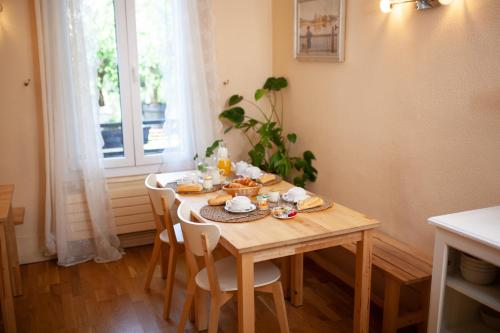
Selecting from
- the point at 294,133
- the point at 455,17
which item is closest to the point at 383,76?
the point at 455,17

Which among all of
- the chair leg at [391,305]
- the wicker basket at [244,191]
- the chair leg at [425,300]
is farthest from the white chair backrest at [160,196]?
the chair leg at [425,300]

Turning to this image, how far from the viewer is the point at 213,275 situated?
7.29 feet

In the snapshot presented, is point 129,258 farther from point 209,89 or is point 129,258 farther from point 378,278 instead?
point 378,278

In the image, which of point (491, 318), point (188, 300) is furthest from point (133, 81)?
point (491, 318)

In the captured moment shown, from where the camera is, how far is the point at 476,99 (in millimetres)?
2377

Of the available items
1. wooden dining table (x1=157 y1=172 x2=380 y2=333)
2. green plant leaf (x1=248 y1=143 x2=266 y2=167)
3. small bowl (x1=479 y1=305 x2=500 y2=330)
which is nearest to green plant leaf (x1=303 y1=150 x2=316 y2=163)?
green plant leaf (x1=248 y1=143 x2=266 y2=167)

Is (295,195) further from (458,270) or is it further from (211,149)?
(211,149)

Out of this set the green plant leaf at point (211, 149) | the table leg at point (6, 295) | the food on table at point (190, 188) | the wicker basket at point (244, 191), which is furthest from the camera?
the green plant leaf at point (211, 149)

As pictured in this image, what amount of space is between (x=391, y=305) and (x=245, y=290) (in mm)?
937

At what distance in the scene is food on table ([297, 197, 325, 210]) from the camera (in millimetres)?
2533

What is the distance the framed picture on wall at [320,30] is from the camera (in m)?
3.32

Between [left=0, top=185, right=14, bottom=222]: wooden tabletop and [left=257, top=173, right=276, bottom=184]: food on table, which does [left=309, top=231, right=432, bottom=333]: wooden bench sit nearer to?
[left=257, top=173, right=276, bottom=184]: food on table

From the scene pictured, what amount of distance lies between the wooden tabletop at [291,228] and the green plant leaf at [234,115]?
159 centimetres

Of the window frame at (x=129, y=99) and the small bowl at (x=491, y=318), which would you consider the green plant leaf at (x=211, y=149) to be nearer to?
the window frame at (x=129, y=99)
